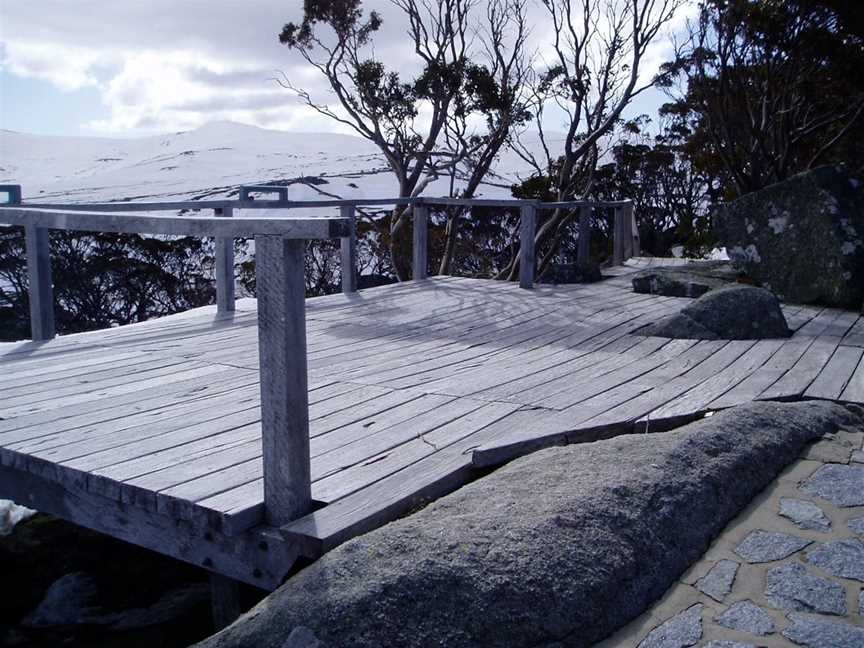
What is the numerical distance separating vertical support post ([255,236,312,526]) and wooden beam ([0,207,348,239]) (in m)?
0.04

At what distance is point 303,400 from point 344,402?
4.59 ft

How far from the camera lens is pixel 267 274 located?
233cm

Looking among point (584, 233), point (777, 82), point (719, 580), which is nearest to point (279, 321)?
point (719, 580)

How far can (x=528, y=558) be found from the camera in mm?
2197

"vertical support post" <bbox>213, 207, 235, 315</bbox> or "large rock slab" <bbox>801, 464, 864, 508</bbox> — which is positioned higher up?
"vertical support post" <bbox>213, 207, 235, 315</bbox>

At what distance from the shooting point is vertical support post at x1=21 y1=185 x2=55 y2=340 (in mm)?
4914

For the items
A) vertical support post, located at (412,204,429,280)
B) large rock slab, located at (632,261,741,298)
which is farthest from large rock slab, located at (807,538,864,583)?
vertical support post, located at (412,204,429,280)

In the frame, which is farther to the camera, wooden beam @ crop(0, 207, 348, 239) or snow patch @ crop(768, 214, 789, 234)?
snow patch @ crop(768, 214, 789, 234)

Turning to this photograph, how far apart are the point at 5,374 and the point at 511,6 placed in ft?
38.9

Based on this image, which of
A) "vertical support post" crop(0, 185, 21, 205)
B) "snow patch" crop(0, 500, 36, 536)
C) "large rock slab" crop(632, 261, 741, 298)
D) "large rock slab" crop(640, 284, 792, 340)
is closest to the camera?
"snow patch" crop(0, 500, 36, 536)

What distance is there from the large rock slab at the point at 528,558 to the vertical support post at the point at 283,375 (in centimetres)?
33

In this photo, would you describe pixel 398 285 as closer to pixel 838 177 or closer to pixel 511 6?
pixel 838 177

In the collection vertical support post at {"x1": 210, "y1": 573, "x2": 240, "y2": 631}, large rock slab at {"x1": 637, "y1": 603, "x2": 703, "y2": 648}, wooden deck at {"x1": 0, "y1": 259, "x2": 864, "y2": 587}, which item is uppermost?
wooden deck at {"x1": 0, "y1": 259, "x2": 864, "y2": 587}

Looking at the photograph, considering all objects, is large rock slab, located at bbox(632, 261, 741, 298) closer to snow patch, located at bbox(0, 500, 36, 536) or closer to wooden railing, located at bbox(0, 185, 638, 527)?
wooden railing, located at bbox(0, 185, 638, 527)
